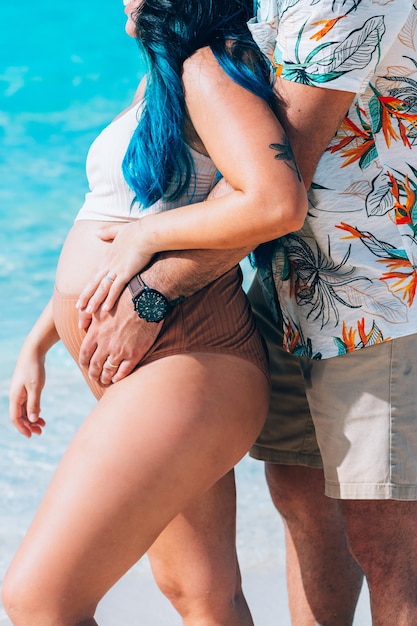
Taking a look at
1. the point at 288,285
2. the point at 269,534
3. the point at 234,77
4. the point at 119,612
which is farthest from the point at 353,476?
the point at 269,534

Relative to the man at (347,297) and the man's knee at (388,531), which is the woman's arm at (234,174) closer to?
the man at (347,297)

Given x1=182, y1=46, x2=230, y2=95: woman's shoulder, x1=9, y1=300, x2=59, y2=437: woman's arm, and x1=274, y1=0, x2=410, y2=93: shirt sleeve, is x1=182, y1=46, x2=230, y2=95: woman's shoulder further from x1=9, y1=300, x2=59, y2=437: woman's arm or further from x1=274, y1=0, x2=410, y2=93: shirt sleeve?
x1=9, y1=300, x2=59, y2=437: woman's arm

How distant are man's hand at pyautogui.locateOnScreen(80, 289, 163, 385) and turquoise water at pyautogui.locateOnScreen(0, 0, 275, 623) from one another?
3.54 metres

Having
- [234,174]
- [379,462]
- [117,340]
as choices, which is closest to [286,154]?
[234,174]

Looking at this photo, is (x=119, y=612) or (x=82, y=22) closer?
(x=119, y=612)

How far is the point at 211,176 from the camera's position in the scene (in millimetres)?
1577

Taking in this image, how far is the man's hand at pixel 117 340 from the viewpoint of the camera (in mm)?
1517

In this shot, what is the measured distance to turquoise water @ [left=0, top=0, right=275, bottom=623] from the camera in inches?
267

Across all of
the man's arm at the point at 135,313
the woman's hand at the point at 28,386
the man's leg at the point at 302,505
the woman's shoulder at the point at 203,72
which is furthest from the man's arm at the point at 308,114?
the woman's hand at the point at 28,386

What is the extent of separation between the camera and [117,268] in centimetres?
155

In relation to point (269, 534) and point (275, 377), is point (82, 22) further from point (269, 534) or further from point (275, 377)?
point (275, 377)

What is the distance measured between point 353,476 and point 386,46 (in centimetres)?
78

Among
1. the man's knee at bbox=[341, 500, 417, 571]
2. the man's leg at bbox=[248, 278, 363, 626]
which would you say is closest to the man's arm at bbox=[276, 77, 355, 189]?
the man's leg at bbox=[248, 278, 363, 626]

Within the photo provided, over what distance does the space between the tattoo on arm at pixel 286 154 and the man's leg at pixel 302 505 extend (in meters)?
0.53
